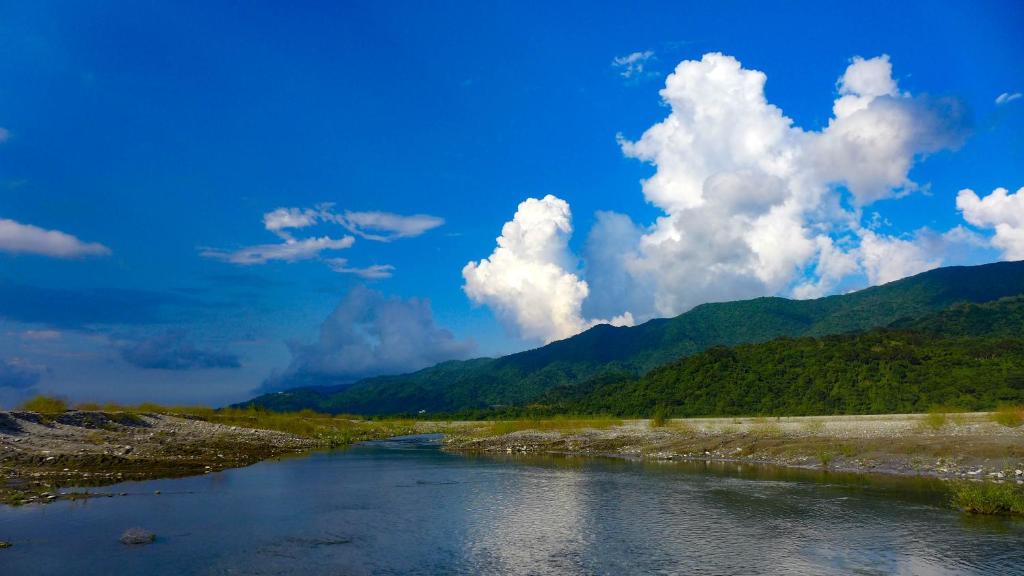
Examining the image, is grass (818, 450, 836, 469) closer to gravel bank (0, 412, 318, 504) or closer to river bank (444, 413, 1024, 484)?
river bank (444, 413, 1024, 484)

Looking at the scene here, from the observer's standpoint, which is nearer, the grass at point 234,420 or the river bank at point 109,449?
the river bank at point 109,449

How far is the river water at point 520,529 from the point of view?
82.4 ft

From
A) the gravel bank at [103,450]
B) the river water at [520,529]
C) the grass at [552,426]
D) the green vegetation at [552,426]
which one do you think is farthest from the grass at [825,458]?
the gravel bank at [103,450]

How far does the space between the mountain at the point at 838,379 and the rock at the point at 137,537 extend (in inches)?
4488

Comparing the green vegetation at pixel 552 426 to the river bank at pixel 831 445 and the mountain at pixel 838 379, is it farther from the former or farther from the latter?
the mountain at pixel 838 379

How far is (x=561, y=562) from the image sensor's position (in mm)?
26078

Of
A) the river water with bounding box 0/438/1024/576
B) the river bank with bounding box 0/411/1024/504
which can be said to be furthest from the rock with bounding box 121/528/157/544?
the river bank with bounding box 0/411/1024/504

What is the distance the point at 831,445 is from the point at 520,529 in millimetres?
40633

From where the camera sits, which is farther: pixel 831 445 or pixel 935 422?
pixel 935 422

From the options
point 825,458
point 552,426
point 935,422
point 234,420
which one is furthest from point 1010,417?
point 234,420

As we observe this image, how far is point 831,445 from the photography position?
5916cm

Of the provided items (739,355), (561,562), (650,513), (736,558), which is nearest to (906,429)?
(650,513)

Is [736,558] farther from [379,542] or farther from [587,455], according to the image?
[587,455]

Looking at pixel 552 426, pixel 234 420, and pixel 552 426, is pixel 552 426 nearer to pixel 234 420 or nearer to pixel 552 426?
pixel 552 426
